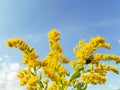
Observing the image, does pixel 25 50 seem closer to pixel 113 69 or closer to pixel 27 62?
pixel 27 62

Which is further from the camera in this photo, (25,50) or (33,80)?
(25,50)

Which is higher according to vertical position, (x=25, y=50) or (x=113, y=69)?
(x=25, y=50)

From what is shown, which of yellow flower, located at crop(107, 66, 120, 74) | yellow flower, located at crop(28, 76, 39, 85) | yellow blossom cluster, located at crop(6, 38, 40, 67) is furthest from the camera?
yellow flower, located at crop(107, 66, 120, 74)

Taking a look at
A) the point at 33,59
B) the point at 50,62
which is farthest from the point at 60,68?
the point at 33,59

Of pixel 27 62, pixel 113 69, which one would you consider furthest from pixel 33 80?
pixel 113 69

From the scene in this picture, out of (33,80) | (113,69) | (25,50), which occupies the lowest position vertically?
(33,80)

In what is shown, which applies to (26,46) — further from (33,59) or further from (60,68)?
(60,68)

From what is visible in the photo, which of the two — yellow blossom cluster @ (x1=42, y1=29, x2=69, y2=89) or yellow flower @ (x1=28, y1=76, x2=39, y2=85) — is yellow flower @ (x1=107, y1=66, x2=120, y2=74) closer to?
yellow blossom cluster @ (x1=42, y1=29, x2=69, y2=89)

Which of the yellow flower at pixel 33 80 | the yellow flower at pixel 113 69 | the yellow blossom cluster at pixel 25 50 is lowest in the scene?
the yellow flower at pixel 33 80

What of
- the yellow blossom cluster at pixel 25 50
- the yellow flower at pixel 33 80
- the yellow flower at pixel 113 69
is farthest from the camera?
the yellow flower at pixel 113 69

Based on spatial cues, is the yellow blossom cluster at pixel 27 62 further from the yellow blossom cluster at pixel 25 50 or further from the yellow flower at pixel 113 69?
the yellow flower at pixel 113 69

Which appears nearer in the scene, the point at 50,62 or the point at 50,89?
the point at 50,89
